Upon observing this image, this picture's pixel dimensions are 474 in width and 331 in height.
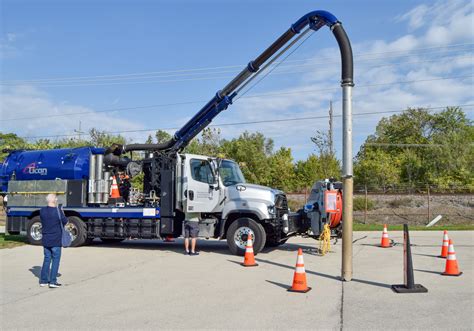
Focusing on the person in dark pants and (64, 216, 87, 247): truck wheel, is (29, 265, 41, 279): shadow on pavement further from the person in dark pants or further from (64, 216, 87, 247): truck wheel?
the person in dark pants

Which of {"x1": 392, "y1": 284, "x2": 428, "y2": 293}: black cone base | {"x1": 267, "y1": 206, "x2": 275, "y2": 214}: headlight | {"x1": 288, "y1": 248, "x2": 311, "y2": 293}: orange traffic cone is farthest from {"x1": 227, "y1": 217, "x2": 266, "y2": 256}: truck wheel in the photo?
{"x1": 392, "y1": 284, "x2": 428, "y2": 293}: black cone base

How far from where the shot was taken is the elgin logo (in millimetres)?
15662

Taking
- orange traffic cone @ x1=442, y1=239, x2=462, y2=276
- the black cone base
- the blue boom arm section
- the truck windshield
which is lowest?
the black cone base

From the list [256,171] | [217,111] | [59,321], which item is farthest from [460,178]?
[59,321]

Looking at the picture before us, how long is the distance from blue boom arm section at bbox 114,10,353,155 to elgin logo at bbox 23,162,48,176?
2409mm

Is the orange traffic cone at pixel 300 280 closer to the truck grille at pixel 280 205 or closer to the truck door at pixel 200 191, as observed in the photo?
the truck grille at pixel 280 205

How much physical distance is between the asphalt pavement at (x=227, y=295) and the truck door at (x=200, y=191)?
1391 mm

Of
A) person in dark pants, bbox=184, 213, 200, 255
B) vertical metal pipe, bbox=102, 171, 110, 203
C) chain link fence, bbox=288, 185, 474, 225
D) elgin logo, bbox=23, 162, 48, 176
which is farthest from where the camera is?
chain link fence, bbox=288, 185, 474, 225

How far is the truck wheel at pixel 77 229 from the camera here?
49.2ft

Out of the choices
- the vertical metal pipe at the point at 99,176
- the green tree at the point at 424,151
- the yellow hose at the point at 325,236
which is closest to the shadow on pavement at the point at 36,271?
the vertical metal pipe at the point at 99,176

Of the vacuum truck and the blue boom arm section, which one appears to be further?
the vacuum truck

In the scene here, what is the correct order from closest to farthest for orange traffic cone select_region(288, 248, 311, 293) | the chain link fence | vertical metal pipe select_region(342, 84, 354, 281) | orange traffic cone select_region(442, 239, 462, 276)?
orange traffic cone select_region(288, 248, 311, 293), vertical metal pipe select_region(342, 84, 354, 281), orange traffic cone select_region(442, 239, 462, 276), the chain link fence

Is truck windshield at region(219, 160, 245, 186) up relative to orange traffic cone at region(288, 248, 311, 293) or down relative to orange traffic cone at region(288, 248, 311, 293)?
up

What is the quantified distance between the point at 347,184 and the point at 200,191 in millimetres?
5370
